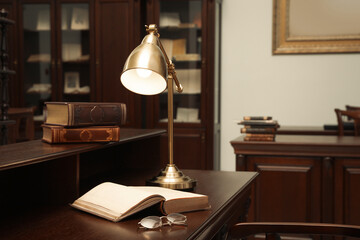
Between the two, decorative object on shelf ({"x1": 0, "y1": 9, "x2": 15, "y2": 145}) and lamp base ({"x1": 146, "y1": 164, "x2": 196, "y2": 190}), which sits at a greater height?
decorative object on shelf ({"x1": 0, "y1": 9, "x2": 15, "y2": 145})

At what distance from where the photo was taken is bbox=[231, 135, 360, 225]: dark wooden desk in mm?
2729

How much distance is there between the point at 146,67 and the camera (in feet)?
4.44

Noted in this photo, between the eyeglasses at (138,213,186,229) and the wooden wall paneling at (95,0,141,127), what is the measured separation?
3.51m

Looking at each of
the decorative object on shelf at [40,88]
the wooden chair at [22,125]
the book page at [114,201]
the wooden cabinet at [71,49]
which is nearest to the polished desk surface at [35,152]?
the book page at [114,201]

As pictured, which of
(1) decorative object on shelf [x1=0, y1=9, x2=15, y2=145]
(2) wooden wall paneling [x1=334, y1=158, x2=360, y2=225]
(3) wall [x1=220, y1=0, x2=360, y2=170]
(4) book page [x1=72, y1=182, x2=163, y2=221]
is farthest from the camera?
(3) wall [x1=220, y1=0, x2=360, y2=170]

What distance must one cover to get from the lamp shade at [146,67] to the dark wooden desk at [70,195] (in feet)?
0.77

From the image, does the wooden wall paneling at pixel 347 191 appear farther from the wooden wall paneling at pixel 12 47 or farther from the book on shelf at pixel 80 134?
A: the wooden wall paneling at pixel 12 47

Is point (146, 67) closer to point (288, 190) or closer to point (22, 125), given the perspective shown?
point (288, 190)

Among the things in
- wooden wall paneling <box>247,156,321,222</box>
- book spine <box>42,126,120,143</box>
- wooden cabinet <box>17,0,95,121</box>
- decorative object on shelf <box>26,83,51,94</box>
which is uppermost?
wooden cabinet <box>17,0,95,121</box>

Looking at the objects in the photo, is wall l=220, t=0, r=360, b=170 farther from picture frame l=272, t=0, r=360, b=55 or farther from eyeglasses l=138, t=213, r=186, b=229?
eyeglasses l=138, t=213, r=186, b=229

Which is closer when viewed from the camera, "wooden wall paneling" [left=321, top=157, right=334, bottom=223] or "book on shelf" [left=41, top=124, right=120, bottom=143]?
"book on shelf" [left=41, top=124, right=120, bottom=143]

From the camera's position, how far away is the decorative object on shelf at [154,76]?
1378 millimetres

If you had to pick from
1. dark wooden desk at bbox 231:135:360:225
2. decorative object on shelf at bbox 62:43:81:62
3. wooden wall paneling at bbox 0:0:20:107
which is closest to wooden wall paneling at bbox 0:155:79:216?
dark wooden desk at bbox 231:135:360:225

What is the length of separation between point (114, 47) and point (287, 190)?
254 cm
